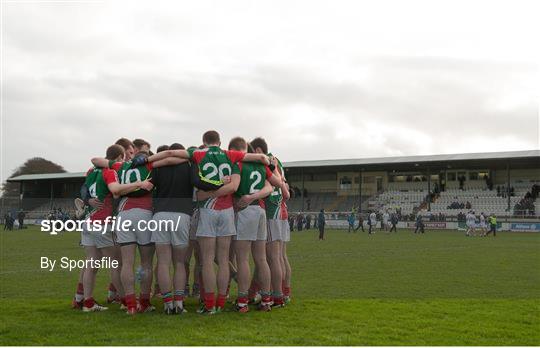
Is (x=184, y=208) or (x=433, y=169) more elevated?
(x=433, y=169)

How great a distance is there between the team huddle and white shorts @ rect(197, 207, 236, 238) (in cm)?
1

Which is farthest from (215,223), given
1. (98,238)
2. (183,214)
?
(98,238)

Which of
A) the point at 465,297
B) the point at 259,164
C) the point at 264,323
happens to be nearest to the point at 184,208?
the point at 259,164

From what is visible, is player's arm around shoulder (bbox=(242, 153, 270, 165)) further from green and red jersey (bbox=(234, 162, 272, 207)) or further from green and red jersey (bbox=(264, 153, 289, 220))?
green and red jersey (bbox=(264, 153, 289, 220))

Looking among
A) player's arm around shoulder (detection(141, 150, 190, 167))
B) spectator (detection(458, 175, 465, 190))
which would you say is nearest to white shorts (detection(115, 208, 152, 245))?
player's arm around shoulder (detection(141, 150, 190, 167))

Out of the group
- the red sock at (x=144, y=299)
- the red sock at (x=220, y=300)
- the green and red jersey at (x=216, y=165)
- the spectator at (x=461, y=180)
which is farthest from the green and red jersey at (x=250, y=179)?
the spectator at (x=461, y=180)

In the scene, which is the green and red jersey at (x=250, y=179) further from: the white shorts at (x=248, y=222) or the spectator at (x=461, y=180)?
the spectator at (x=461, y=180)

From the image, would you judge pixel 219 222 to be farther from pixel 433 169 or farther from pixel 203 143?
pixel 433 169

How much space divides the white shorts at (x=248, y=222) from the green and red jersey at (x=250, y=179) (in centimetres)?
22

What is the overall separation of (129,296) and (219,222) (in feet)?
4.57

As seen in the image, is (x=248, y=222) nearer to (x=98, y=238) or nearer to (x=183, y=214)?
(x=183, y=214)

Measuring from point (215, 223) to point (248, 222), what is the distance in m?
0.41

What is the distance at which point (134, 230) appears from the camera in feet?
22.7

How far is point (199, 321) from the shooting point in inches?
251
